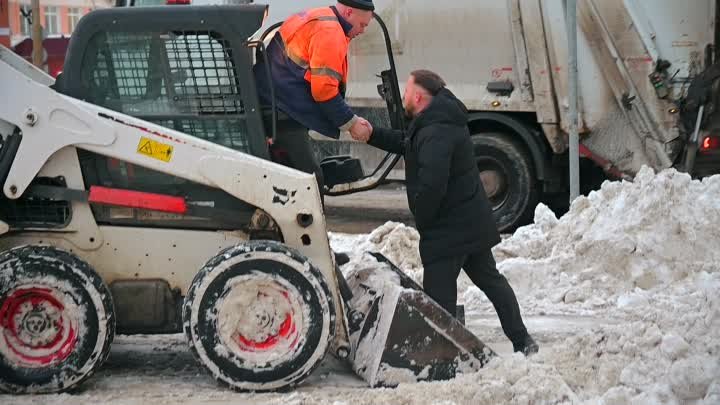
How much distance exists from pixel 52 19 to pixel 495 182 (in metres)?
38.3

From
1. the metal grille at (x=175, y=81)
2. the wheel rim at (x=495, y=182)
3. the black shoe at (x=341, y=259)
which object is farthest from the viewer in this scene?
the wheel rim at (x=495, y=182)

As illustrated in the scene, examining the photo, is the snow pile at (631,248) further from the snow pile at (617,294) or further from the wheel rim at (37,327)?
the wheel rim at (37,327)

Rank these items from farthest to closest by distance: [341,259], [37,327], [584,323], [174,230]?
[584,323] → [341,259] → [174,230] → [37,327]

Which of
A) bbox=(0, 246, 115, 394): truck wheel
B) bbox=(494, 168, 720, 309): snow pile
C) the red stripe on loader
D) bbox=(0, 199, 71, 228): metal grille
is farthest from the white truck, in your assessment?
bbox=(0, 246, 115, 394): truck wheel

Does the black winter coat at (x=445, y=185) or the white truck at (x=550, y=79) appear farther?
the white truck at (x=550, y=79)

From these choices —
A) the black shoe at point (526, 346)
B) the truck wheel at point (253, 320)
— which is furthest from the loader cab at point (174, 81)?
the black shoe at point (526, 346)

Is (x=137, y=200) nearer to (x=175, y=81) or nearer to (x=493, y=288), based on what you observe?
(x=175, y=81)

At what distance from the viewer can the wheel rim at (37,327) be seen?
18.8ft

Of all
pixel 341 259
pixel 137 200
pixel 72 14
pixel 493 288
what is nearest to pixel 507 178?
pixel 341 259

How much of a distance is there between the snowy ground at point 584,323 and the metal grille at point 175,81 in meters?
1.21

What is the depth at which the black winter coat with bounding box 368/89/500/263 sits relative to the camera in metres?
6.11

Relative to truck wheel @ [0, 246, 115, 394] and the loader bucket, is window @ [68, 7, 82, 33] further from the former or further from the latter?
the loader bucket

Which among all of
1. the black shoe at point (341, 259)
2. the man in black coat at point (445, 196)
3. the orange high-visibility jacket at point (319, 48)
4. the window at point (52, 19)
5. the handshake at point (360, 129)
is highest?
the window at point (52, 19)

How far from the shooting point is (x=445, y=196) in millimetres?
6215
